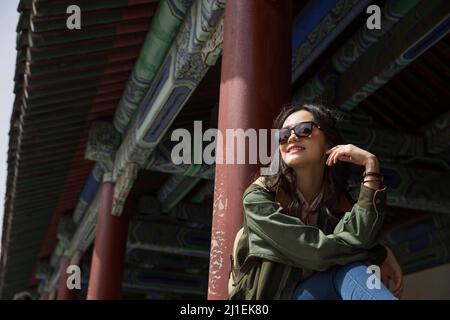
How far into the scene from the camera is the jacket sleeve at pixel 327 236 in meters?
1.57

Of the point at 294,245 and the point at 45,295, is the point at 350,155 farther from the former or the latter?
the point at 45,295

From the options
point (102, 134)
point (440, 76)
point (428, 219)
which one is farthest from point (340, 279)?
point (428, 219)

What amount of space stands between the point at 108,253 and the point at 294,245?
15.8ft

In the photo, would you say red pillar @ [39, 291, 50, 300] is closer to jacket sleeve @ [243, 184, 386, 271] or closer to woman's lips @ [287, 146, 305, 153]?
woman's lips @ [287, 146, 305, 153]

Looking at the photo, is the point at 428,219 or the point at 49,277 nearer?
the point at 428,219

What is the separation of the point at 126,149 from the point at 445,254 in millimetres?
3972

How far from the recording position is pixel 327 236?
1.59 m

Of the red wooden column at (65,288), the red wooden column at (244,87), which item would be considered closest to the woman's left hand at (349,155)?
the red wooden column at (244,87)

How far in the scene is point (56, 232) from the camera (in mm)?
9688

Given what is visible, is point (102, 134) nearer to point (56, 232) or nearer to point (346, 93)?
point (346, 93)

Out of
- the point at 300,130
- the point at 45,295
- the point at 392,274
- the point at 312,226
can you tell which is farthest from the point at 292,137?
the point at 45,295

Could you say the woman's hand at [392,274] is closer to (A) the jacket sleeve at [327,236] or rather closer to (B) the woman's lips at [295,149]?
(A) the jacket sleeve at [327,236]

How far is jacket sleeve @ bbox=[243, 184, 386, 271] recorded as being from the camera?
1.57 meters

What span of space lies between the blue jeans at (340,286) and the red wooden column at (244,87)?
1019 millimetres
